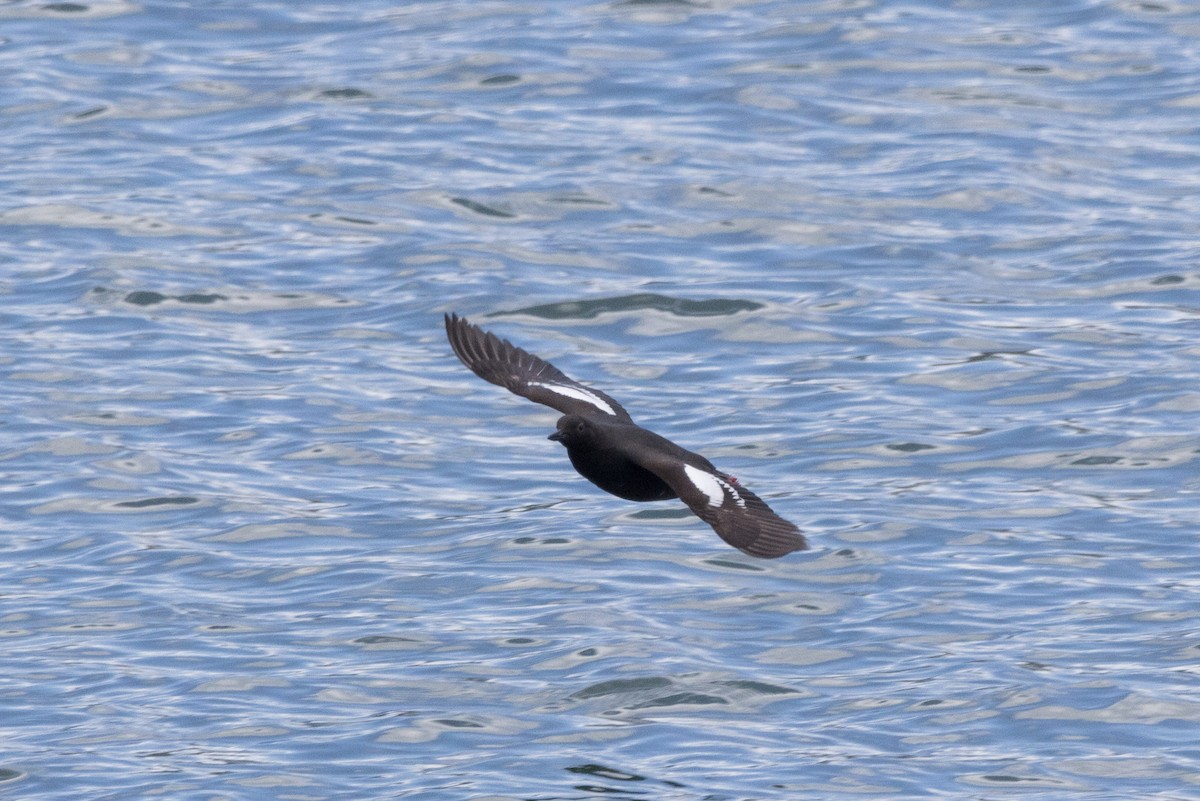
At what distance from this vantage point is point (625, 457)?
10.3 meters

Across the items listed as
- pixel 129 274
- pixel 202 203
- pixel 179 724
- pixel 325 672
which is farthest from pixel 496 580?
pixel 202 203

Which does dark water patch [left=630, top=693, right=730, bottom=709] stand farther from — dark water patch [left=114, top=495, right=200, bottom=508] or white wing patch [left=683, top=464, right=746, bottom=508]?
dark water patch [left=114, top=495, right=200, bottom=508]

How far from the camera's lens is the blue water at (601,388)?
1050cm

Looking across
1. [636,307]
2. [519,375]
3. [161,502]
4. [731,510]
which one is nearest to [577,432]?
[731,510]

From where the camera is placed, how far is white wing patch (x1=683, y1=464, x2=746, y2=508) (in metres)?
9.48

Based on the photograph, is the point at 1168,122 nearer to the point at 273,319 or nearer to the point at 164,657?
the point at 273,319

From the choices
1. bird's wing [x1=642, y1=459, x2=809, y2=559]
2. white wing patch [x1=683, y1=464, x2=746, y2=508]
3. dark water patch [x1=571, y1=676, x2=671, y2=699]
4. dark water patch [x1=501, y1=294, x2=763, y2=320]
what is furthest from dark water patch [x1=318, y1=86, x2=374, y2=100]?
white wing patch [x1=683, y1=464, x2=746, y2=508]

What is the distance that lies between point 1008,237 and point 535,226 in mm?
3718

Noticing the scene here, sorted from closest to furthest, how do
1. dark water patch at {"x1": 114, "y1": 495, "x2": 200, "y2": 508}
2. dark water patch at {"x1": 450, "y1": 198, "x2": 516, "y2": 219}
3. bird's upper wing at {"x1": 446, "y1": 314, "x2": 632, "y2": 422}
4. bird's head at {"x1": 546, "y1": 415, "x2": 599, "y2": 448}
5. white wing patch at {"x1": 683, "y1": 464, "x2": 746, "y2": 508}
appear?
white wing patch at {"x1": 683, "y1": 464, "x2": 746, "y2": 508} → bird's head at {"x1": 546, "y1": 415, "x2": 599, "y2": 448} → bird's upper wing at {"x1": 446, "y1": 314, "x2": 632, "y2": 422} → dark water patch at {"x1": 114, "y1": 495, "x2": 200, "y2": 508} → dark water patch at {"x1": 450, "y1": 198, "x2": 516, "y2": 219}

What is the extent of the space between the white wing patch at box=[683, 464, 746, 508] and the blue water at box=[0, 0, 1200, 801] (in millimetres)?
1246

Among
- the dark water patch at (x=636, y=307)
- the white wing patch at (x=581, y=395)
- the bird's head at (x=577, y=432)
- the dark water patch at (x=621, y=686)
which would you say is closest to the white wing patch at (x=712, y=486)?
the bird's head at (x=577, y=432)

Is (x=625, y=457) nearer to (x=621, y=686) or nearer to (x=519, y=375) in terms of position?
(x=621, y=686)

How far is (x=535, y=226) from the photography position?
1819 centimetres

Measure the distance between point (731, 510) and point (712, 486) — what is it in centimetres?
38
